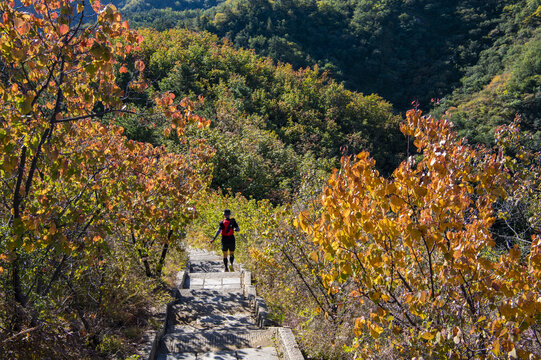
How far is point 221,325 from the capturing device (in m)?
5.66

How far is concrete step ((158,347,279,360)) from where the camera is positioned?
4.41m

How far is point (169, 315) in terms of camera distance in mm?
5840

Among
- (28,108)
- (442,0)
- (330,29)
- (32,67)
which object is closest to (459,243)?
(28,108)

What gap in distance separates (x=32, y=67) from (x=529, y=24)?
5295 cm

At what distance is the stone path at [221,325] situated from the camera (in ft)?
14.8

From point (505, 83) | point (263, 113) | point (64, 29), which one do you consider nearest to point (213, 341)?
point (64, 29)

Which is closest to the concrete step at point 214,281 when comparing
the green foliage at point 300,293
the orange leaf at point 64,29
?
the green foliage at point 300,293

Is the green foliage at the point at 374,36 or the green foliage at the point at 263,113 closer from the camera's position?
the green foliage at the point at 263,113

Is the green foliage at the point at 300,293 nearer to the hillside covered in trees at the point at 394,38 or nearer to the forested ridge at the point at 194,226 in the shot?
the forested ridge at the point at 194,226

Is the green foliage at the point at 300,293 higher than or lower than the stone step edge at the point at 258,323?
higher

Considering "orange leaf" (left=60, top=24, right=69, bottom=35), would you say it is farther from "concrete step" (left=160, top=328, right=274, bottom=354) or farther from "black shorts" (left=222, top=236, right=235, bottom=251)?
"black shorts" (left=222, top=236, right=235, bottom=251)

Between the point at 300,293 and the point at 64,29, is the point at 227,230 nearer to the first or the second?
the point at 300,293

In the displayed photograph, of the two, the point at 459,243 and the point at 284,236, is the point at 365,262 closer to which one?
the point at 459,243

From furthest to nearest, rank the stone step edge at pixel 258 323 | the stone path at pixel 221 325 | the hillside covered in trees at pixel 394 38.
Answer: the hillside covered in trees at pixel 394 38 < the stone path at pixel 221 325 < the stone step edge at pixel 258 323
